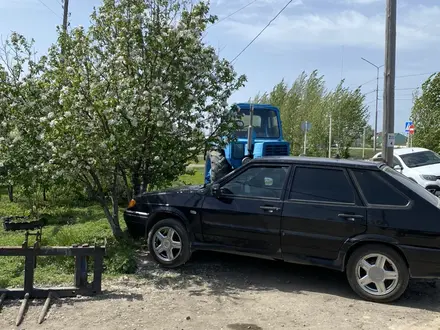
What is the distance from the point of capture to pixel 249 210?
19.9 ft

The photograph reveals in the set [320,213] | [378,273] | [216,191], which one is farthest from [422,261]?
[216,191]

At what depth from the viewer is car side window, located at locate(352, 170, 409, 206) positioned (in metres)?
5.43

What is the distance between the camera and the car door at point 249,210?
595cm

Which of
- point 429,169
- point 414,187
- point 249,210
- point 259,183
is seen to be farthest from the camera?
point 429,169

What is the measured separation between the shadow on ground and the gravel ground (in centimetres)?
1

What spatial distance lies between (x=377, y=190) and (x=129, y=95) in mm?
3725

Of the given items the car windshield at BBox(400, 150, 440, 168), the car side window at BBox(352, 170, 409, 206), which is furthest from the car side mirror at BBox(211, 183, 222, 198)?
the car windshield at BBox(400, 150, 440, 168)

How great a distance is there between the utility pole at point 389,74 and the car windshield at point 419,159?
5131 mm

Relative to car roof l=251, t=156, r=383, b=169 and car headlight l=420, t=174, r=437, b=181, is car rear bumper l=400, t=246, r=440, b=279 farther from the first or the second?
car headlight l=420, t=174, r=437, b=181

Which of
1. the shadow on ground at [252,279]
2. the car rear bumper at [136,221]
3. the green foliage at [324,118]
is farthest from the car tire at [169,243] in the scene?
the green foliage at [324,118]

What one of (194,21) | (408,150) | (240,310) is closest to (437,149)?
(408,150)

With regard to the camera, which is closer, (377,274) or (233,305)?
(233,305)

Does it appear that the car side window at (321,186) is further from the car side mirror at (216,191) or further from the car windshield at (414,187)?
the car side mirror at (216,191)

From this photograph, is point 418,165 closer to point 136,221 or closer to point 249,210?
point 249,210
